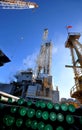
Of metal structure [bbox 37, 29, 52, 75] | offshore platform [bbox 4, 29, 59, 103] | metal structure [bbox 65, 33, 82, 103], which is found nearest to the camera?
metal structure [bbox 65, 33, 82, 103]

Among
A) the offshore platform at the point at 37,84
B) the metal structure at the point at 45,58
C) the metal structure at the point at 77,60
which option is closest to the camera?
the metal structure at the point at 77,60

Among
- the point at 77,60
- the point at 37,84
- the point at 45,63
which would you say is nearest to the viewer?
the point at 77,60

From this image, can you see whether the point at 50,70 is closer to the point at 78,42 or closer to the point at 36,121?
the point at 78,42

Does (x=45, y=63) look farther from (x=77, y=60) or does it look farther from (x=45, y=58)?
(x=77, y=60)

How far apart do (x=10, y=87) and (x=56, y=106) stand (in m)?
43.0

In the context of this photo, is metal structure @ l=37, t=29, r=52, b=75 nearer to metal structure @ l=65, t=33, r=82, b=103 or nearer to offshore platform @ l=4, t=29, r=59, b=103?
offshore platform @ l=4, t=29, r=59, b=103

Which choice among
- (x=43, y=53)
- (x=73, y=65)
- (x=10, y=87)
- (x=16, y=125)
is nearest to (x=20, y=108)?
(x=16, y=125)

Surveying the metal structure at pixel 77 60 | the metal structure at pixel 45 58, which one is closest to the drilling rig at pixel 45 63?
the metal structure at pixel 45 58

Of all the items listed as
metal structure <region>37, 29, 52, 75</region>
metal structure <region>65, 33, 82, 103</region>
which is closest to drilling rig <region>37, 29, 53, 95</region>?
metal structure <region>37, 29, 52, 75</region>

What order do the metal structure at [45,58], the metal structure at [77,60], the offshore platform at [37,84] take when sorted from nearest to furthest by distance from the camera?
the metal structure at [77,60] < the offshore platform at [37,84] < the metal structure at [45,58]

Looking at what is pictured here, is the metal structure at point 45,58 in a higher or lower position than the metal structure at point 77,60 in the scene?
higher

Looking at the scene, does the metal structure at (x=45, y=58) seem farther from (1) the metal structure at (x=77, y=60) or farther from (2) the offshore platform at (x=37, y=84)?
(1) the metal structure at (x=77, y=60)

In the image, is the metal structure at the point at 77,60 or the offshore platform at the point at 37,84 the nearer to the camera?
the metal structure at the point at 77,60

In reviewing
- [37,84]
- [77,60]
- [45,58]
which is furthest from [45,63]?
[77,60]
